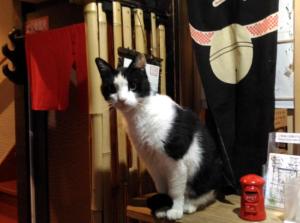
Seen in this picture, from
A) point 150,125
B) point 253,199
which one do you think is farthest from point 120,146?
point 253,199

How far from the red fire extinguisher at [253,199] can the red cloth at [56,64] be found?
87 cm

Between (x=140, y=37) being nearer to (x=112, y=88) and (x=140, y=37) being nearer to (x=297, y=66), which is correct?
(x=112, y=88)

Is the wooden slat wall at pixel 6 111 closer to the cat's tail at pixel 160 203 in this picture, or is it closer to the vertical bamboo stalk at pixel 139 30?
the vertical bamboo stalk at pixel 139 30

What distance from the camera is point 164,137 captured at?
3.71ft

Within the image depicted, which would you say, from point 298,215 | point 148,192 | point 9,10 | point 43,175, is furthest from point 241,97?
point 9,10

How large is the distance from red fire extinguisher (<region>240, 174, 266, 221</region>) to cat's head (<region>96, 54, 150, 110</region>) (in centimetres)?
46

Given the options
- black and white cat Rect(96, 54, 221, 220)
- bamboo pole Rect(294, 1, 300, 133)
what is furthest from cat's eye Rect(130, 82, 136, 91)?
bamboo pole Rect(294, 1, 300, 133)

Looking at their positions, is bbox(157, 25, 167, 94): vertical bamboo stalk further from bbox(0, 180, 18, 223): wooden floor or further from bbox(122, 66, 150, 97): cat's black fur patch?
bbox(0, 180, 18, 223): wooden floor

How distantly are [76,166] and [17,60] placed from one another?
696 millimetres

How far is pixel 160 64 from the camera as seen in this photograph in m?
1.53

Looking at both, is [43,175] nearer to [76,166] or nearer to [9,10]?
[76,166]

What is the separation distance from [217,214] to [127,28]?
863 millimetres

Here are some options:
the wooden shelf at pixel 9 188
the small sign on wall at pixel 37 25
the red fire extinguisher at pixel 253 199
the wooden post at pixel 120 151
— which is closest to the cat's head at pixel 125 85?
the wooden post at pixel 120 151

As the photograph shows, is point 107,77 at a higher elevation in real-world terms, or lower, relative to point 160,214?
higher
